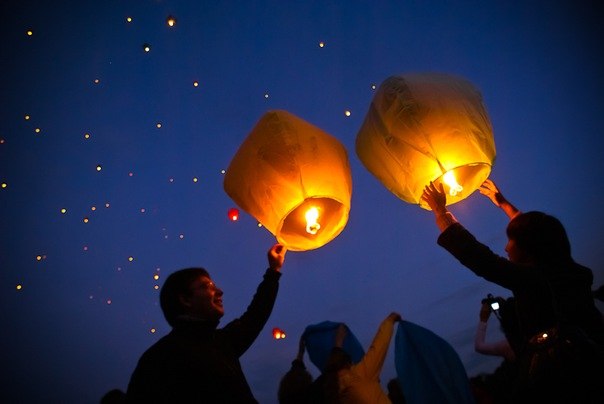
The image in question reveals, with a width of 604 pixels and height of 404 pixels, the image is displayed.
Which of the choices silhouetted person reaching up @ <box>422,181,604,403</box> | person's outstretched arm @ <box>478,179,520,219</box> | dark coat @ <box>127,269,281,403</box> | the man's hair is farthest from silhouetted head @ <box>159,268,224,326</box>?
person's outstretched arm @ <box>478,179,520,219</box>

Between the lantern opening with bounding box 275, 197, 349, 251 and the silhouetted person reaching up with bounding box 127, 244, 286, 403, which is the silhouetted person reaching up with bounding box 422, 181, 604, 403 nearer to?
the lantern opening with bounding box 275, 197, 349, 251

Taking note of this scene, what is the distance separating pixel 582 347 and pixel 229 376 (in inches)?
55.0

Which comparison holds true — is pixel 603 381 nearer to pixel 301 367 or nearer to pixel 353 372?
pixel 353 372

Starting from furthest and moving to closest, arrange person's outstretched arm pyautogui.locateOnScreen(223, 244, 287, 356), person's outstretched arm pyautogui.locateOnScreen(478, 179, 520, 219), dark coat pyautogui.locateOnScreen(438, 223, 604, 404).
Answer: person's outstretched arm pyautogui.locateOnScreen(478, 179, 520, 219) < person's outstretched arm pyautogui.locateOnScreen(223, 244, 287, 356) < dark coat pyautogui.locateOnScreen(438, 223, 604, 404)

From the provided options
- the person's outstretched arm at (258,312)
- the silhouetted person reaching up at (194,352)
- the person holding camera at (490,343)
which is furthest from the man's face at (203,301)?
the person holding camera at (490,343)

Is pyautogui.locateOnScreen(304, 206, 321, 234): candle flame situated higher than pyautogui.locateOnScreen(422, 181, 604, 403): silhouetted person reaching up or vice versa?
pyautogui.locateOnScreen(304, 206, 321, 234): candle flame

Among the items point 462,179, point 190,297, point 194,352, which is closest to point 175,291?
point 190,297

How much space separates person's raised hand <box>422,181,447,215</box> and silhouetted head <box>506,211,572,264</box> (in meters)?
0.37

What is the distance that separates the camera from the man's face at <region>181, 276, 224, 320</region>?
6.48 ft

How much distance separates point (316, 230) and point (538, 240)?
1236 millimetres

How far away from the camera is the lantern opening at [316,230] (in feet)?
8.18

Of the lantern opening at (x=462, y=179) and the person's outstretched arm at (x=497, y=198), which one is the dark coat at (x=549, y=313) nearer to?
the lantern opening at (x=462, y=179)

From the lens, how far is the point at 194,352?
167 cm

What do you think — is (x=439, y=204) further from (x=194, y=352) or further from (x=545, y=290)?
(x=194, y=352)
